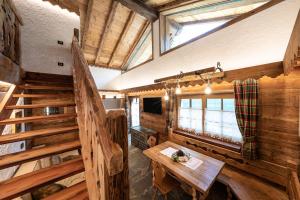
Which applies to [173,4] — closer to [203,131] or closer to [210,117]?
[210,117]

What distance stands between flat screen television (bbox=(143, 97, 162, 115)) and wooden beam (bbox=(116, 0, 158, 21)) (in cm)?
271

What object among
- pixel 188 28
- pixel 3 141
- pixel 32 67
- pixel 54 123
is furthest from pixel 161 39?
pixel 54 123

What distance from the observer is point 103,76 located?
23.0ft

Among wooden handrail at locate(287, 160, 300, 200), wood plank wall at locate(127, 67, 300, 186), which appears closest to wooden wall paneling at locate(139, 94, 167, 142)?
wood plank wall at locate(127, 67, 300, 186)


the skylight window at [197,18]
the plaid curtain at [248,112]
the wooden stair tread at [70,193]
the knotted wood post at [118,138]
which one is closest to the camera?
the knotted wood post at [118,138]

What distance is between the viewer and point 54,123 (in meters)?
4.50

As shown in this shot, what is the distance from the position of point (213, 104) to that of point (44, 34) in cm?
489

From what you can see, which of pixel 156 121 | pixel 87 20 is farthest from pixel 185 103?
pixel 87 20

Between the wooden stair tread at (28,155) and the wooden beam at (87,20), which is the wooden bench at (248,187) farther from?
the wooden beam at (87,20)

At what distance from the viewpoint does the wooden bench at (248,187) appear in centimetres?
191

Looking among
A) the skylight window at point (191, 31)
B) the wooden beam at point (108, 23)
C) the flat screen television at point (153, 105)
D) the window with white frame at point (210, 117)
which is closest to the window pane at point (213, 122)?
the window with white frame at point (210, 117)

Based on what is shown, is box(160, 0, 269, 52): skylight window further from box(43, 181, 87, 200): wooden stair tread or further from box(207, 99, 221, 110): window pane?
box(43, 181, 87, 200): wooden stair tread

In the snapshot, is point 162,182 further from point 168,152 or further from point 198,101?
point 198,101

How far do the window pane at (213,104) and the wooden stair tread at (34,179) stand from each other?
2.73m
